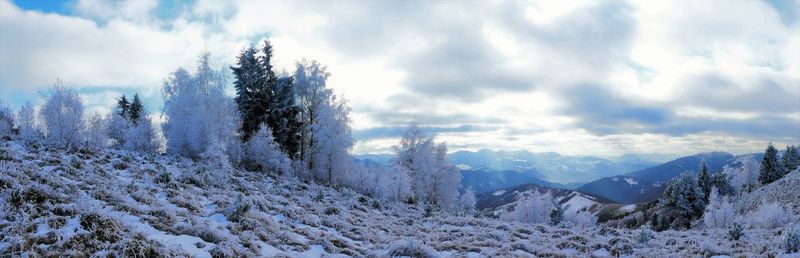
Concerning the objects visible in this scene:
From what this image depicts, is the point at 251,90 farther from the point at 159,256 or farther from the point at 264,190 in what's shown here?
the point at 159,256

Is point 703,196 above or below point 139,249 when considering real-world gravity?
below

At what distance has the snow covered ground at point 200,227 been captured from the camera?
27.8 feet

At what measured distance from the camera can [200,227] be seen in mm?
10789

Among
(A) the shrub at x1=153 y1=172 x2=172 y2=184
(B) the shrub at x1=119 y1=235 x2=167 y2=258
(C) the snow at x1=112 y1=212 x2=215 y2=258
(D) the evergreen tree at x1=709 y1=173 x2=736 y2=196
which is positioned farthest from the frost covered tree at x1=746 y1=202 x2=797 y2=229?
(D) the evergreen tree at x1=709 y1=173 x2=736 y2=196

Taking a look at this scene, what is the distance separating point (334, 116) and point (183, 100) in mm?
12431

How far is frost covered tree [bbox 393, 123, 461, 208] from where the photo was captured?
51.7 meters

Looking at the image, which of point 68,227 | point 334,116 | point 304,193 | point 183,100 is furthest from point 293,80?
point 68,227

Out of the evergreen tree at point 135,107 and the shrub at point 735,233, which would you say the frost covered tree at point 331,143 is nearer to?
the shrub at point 735,233

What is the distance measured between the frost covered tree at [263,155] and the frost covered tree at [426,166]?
59.7ft

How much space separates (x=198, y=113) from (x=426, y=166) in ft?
90.2

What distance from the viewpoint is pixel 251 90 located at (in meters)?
40.2

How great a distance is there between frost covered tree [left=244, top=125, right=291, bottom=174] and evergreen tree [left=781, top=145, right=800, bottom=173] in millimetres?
85278

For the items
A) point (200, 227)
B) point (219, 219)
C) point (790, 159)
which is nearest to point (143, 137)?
point (219, 219)

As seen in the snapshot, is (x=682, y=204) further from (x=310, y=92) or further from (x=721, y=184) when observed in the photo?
(x=310, y=92)
